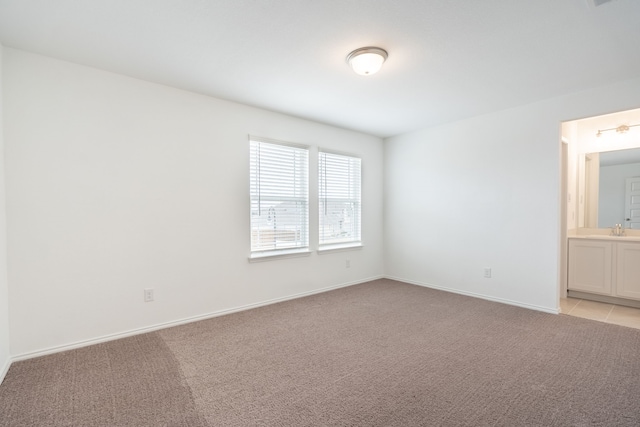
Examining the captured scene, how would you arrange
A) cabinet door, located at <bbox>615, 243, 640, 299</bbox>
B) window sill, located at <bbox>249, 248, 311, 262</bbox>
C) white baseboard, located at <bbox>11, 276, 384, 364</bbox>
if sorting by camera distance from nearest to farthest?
white baseboard, located at <bbox>11, 276, 384, 364</bbox> → cabinet door, located at <bbox>615, 243, 640, 299</bbox> → window sill, located at <bbox>249, 248, 311, 262</bbox>

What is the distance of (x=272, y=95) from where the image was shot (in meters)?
3.42

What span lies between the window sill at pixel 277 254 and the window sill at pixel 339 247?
0.26m

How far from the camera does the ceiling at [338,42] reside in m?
1.97

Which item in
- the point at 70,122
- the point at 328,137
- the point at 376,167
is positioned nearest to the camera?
the point at 70,122

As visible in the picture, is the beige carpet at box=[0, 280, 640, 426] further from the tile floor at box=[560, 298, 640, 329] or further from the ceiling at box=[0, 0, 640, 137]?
the ceiling at box=[0, 0, 640, 137]

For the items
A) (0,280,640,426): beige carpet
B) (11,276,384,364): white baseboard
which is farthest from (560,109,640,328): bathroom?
(11,276,384,364): white baseboard

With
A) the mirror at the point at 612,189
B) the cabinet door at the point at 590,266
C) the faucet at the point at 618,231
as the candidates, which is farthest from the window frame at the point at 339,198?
the faucet at the point at 618,231

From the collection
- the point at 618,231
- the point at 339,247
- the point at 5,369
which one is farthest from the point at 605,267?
the point at 5,369

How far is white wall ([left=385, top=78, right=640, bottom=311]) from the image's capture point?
3559 millimetres

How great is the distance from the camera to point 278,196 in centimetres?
402

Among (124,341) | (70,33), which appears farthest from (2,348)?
(70,33)

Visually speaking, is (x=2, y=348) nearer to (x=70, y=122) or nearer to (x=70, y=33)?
(x=70, y=122)

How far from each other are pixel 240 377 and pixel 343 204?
314 cm

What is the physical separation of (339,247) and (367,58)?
2.90 meters
